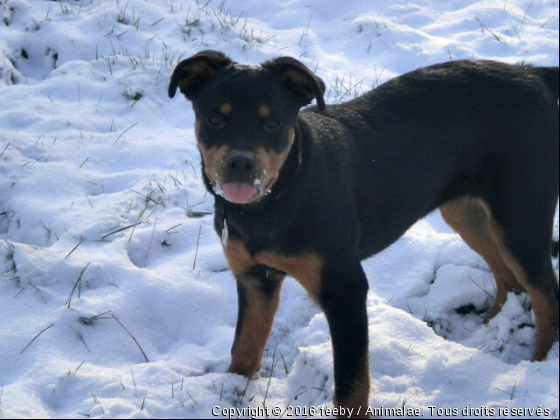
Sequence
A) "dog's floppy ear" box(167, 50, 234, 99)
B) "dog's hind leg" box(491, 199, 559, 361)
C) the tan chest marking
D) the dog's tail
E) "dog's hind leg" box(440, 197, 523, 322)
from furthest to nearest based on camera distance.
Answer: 1. "dog's hind leg" box(440, 197, 523, 322)
2. the dog's tail
3. "dog's hind leg" box(491, 199, 559, 361)
4. "dog's floppy ear" box(167, 50, 234, 99)
5. the tan chest marking

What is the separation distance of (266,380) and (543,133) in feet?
6.50

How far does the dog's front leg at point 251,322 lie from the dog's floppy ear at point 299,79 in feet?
3.27

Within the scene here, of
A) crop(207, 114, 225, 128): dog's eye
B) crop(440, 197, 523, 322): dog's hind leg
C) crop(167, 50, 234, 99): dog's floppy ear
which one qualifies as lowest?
crop(440, 197, 523, 322): dog's hind leg

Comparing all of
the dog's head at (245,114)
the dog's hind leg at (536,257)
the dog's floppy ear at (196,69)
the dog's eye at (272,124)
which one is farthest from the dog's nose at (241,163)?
the dog's hind leg at (536,257)

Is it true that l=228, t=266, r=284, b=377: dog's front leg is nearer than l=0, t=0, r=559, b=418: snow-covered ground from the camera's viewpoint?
No

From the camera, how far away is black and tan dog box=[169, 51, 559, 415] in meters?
3.15

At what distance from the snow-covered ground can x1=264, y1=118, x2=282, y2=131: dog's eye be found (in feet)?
4.28

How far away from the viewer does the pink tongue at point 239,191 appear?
9.87 feet

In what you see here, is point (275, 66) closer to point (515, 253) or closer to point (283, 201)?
point (283, 201)

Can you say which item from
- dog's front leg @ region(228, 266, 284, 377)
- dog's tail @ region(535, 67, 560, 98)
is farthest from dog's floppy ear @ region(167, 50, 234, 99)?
dog's tail @ region(535, 67, 560, 98)

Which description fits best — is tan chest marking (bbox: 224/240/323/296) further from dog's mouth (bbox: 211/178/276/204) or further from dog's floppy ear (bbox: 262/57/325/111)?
dog's floppy ear (bbox: 262/57/325/111)

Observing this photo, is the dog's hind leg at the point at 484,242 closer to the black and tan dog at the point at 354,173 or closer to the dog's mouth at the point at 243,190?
the black and tan dog at the point at 354,173

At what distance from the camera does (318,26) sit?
7.38 meters

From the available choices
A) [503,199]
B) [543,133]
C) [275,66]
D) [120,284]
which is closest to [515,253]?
[503,199]
